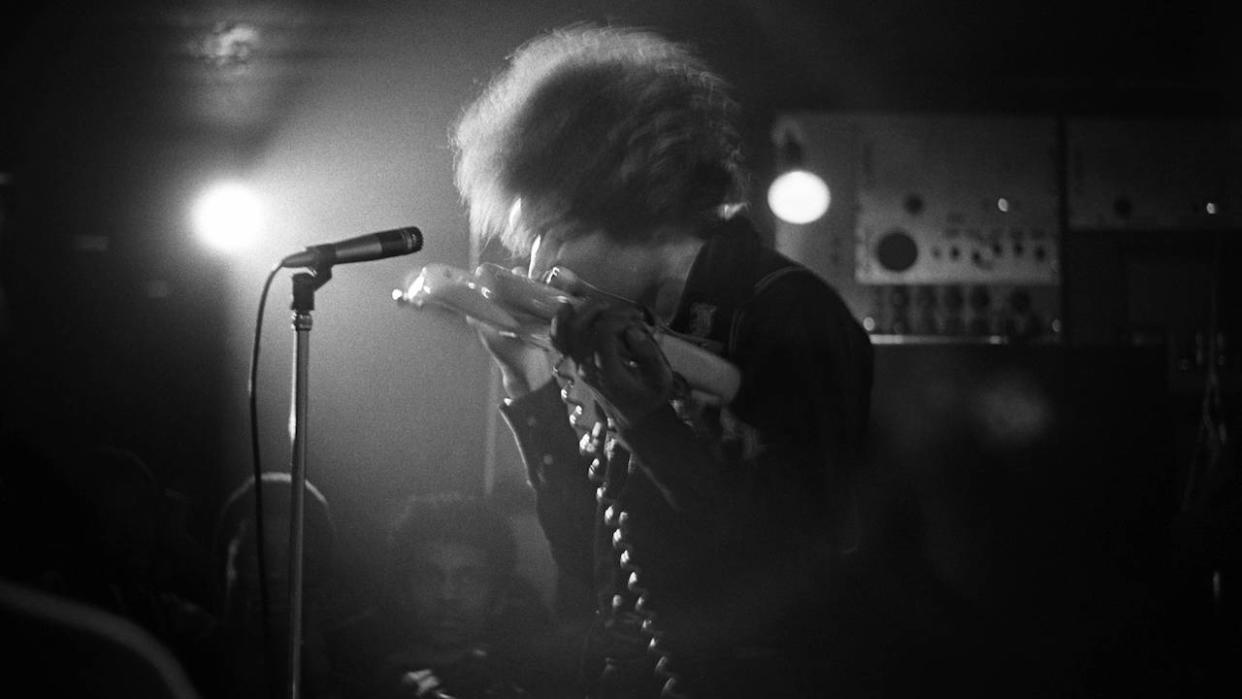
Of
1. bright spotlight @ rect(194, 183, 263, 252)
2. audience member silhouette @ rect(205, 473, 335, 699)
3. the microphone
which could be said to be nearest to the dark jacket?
the microphone

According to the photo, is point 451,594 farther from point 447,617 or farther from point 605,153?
point 605,153

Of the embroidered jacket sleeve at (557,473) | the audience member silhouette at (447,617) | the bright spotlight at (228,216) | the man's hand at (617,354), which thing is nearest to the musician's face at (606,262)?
the embroidered jacket sleeve at (557,473)

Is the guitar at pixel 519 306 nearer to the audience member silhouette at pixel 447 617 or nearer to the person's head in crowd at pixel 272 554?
the audience member silhouette at pixel 447 617

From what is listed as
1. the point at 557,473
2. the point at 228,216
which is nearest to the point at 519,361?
the point at 557,473

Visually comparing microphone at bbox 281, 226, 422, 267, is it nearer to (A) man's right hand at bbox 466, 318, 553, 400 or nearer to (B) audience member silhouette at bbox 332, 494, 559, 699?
(A) man's right hand at bbox 466, 318, 553, 400

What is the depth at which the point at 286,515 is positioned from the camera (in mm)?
3141

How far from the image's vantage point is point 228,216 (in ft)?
11.8

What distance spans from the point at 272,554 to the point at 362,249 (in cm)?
184

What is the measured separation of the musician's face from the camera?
4.70 feet

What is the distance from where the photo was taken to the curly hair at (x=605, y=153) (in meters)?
1.46

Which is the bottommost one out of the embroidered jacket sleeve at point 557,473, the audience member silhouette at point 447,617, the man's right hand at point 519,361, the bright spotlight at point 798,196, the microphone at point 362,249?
the audience member silhouette at point 447,617

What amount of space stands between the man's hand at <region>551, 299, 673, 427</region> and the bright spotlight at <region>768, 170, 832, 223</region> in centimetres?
224

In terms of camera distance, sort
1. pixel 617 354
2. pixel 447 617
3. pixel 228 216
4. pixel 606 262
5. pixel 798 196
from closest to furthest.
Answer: pixel 617 354 < pixel 606 262 < pixel 447 617 < pixel 798 196 < pixel 228 216

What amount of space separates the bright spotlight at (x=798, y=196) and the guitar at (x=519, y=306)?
7.02ft
